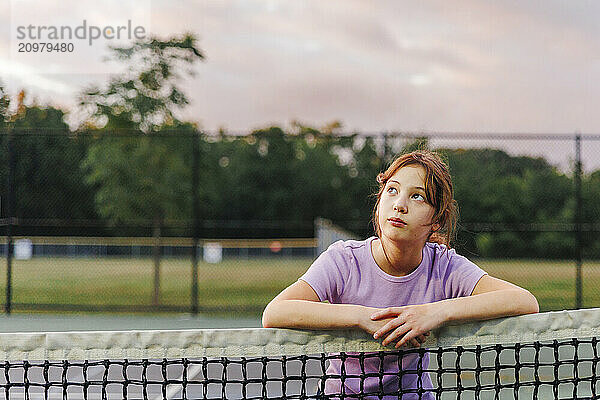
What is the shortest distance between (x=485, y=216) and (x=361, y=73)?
260 inches

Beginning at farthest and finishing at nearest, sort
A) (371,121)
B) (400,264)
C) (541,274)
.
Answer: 1. (371,121)
2. (541,274)
3. (400,264)

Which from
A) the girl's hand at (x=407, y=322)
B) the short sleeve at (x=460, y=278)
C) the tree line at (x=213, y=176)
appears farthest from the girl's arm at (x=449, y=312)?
the tree line at (x=213, y=176)

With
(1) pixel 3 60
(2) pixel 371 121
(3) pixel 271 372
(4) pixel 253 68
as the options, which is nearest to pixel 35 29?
(1) pixel 3 60

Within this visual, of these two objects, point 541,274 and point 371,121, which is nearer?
point 541,274

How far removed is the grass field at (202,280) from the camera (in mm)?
15344

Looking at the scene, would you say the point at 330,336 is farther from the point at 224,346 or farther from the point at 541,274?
the point at 541,274

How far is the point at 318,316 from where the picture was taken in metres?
1.71

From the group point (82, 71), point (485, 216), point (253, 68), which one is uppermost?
point (253, 68)

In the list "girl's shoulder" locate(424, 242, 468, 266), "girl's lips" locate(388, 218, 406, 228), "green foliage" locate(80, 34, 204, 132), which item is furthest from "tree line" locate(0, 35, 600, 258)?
"girl's lips" locate(388, 218, 406, 228)

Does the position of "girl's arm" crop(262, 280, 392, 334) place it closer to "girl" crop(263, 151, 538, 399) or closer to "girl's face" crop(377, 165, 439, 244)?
"girl" crop(263, 151, 538, 399)

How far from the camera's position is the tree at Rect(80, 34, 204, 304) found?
12695 mm

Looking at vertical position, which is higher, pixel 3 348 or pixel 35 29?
pixel 35 29

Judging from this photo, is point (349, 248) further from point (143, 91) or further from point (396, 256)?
point (143, 91)

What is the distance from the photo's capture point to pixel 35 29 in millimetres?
12477
